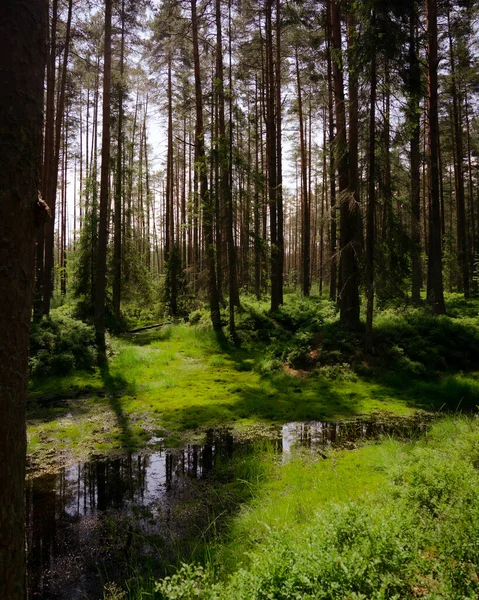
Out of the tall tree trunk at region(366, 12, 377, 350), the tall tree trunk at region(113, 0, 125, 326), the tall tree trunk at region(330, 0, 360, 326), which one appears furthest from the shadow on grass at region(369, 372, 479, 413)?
the tall tree trunk at region(113, 0, 125, 326)

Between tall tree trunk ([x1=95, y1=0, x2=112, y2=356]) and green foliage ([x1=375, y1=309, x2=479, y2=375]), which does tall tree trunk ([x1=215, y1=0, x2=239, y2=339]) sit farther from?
green foliage ([x1=375, y1=309, x2=479, y2=375])

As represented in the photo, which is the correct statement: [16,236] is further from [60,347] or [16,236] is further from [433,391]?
[60,347]

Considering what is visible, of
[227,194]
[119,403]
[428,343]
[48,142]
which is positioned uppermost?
[48,142]

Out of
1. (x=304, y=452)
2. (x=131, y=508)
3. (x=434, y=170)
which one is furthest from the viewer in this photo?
(x=434, y=170)

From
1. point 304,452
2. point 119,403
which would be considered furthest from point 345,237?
point 119,403

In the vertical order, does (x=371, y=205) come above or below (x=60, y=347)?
above

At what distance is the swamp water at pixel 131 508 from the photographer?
3.62 m

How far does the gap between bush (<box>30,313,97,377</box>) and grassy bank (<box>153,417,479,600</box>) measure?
25.2 feet

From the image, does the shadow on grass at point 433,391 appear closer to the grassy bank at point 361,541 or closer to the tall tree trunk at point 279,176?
the grassy bank at point 361,541

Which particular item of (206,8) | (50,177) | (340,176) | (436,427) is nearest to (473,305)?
(340,176)

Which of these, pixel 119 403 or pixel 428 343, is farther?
pixel 428 343

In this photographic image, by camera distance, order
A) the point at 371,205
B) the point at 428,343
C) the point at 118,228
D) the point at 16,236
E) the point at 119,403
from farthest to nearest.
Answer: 1. the point at 118,228
2. the point at 428,343
3. the point at 371,205
4. the point at 119,403
5. the point at 16,236

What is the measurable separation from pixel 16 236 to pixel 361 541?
303cm

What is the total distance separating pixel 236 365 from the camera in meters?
11.8
